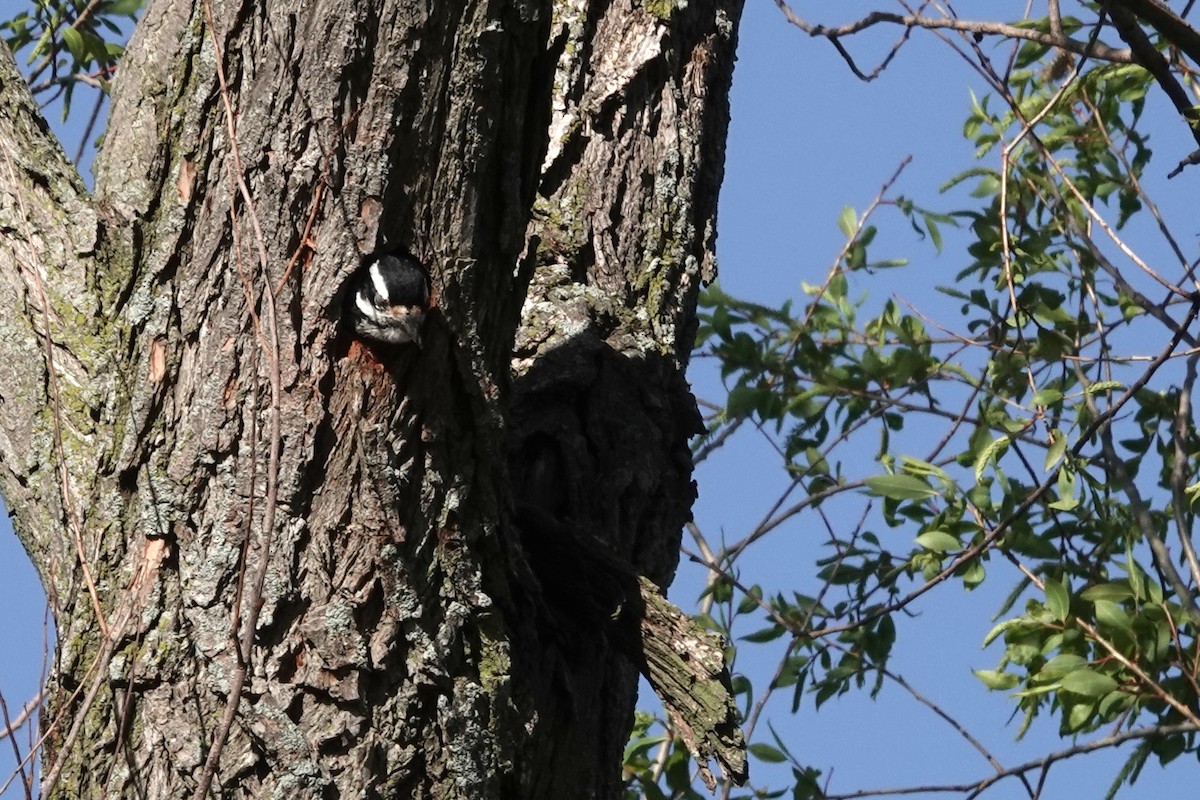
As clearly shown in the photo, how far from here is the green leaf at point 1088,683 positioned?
2.53 metres

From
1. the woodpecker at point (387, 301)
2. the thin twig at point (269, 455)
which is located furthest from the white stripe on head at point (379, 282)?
the thin twig at point (269, 455)

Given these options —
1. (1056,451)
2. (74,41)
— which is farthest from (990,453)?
(74,41)

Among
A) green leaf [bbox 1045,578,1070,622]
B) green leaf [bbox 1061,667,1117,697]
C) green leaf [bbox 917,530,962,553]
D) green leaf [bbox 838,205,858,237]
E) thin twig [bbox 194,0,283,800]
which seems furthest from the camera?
green leaf [bbox 838,205,858,237]

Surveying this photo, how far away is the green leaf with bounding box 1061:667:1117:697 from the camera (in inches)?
99.7

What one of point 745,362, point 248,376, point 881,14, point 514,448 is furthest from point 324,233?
point 745,362

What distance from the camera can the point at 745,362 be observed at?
11.2 feet

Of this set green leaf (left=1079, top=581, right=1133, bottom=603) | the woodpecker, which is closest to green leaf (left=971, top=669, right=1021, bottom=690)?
green leaf (left=1079, top=581, right=1133, bottom=603)

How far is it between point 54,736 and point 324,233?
65 centimetres

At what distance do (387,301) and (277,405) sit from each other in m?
0.16

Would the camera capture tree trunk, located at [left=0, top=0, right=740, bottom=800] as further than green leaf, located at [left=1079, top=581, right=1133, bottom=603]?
No

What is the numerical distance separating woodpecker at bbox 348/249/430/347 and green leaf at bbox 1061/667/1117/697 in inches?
63.6

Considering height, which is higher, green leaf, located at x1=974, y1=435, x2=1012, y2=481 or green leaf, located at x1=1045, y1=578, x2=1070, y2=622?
green leaf, located at x1=974, y1=435, x2=1012, y2=481

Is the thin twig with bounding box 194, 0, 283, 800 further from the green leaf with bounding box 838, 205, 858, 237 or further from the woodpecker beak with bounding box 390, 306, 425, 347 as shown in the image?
the green leaf with bounding box 838, 205, 858, 237

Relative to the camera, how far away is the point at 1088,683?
2.54 metres
